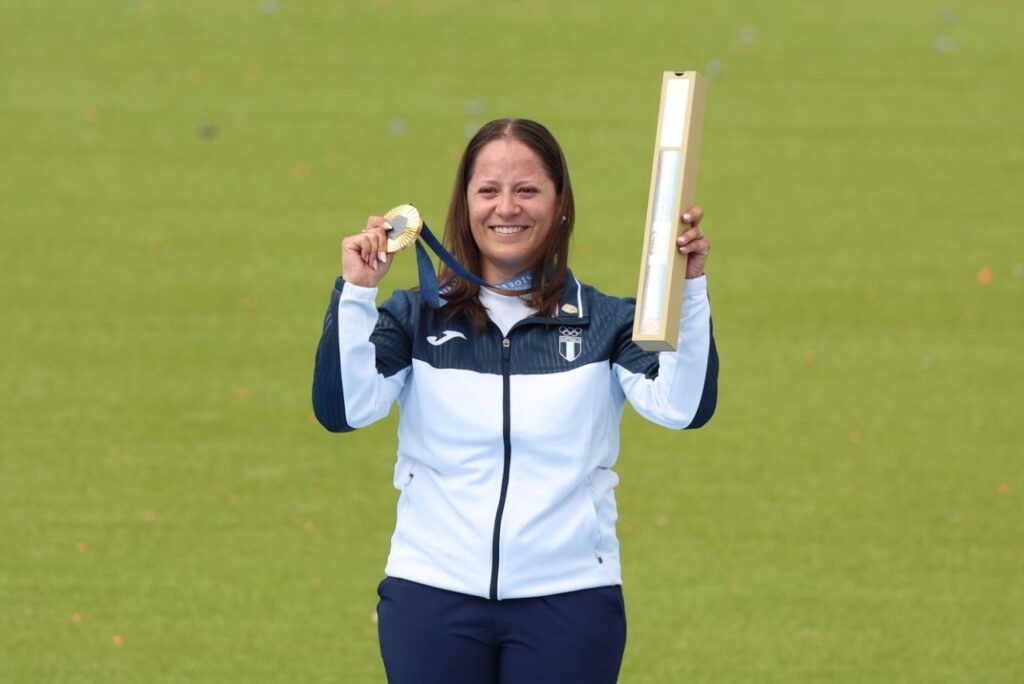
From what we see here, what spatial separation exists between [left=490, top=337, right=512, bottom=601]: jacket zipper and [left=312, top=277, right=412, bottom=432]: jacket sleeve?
18 centimetres

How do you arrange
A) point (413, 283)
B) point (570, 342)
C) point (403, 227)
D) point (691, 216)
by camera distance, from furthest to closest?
1. point (413, 283)
2. point (570, 342)
3. point (403, 227)
4. point (691, 216)

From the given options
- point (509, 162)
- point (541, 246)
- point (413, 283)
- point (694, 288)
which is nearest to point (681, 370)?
point (694, 288)

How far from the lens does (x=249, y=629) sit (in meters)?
5.13

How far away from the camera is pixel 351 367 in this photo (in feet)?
9.18

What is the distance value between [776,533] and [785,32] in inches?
178

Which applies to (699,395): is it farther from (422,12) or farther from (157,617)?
(422,12)

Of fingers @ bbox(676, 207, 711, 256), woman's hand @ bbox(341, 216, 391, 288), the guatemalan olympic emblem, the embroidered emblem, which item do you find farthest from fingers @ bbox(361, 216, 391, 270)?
fingers @ bbox(676, 207, 711, 256)

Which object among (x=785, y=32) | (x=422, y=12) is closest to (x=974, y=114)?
(x=785, y=32)

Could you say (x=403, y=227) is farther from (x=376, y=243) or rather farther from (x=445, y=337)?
(x=445, y=337)

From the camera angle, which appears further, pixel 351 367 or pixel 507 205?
pixel 507 205

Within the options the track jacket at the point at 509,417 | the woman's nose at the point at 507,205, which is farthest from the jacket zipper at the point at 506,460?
the woman's nose at the point at 507,205

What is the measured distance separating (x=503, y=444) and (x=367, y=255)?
37cm

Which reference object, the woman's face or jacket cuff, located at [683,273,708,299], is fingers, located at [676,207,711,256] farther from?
the woman's face

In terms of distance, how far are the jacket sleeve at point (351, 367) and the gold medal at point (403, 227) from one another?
0.27 feet
